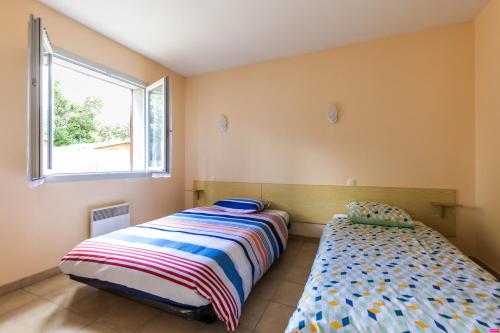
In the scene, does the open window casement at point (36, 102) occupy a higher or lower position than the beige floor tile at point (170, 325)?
higher

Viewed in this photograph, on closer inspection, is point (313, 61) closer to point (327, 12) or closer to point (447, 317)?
point (327, 12)

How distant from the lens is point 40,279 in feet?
7.29

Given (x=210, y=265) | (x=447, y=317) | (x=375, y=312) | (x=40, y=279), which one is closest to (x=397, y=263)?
(x=447, y=317)

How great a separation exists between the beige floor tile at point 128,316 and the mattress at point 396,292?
1.20 metres

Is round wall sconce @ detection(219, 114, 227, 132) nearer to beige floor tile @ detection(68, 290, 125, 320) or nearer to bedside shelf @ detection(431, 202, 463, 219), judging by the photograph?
beige floor tile @ detection(68, 290, 125, 320)

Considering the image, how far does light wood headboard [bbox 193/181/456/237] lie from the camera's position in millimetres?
2607

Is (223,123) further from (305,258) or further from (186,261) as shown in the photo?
(186,261)

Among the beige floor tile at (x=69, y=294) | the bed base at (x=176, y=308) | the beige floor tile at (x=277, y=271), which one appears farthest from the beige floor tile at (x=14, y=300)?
the beige floor tile at (x=277, y=271)

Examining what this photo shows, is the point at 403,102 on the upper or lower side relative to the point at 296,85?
lower

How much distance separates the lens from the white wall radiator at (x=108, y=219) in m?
2.62

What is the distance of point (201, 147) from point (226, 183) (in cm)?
79

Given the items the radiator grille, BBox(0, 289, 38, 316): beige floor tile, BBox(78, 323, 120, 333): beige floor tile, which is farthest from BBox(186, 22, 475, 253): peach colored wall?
BBox(0, 289, 38, 316): beige floor tile

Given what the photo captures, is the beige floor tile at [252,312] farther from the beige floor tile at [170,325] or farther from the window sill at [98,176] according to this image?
the window sill at [98,176]

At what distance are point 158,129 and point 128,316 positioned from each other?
2408 millimetres
